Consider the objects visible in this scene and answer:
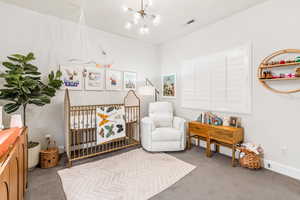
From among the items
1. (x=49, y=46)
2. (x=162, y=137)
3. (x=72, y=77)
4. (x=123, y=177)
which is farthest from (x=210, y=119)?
(x=49, y=46)

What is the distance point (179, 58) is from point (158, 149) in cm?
238

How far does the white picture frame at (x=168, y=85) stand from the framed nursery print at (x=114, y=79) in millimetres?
1290

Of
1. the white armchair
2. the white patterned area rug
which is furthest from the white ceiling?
the white patterned area rug

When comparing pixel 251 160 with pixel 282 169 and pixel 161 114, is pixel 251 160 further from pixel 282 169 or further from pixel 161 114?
pixel 161 114

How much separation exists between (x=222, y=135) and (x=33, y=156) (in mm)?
3196

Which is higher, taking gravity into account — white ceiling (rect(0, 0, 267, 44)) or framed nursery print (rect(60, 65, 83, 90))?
white ceiling (rect(0, 0, 267, 44))

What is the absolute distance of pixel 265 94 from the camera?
7.78 feet

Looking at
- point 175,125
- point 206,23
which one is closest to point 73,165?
point 175,125

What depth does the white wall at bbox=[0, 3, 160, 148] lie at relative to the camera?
2.46 metres

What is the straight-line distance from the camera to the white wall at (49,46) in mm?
2459

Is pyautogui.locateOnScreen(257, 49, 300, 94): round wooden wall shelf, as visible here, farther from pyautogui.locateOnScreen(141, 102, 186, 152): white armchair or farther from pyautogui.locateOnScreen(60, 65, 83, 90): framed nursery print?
pyautogui.locateOnScreen(60, 65, 83, 90): framed nursery print

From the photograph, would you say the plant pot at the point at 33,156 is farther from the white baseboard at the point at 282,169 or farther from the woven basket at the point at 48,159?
the white baseboard at the point at 282,169

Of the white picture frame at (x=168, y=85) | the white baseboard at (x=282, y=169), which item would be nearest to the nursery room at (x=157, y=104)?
the white baseboard at (x=282, y=169)

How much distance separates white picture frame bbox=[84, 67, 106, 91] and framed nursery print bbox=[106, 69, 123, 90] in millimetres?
96
